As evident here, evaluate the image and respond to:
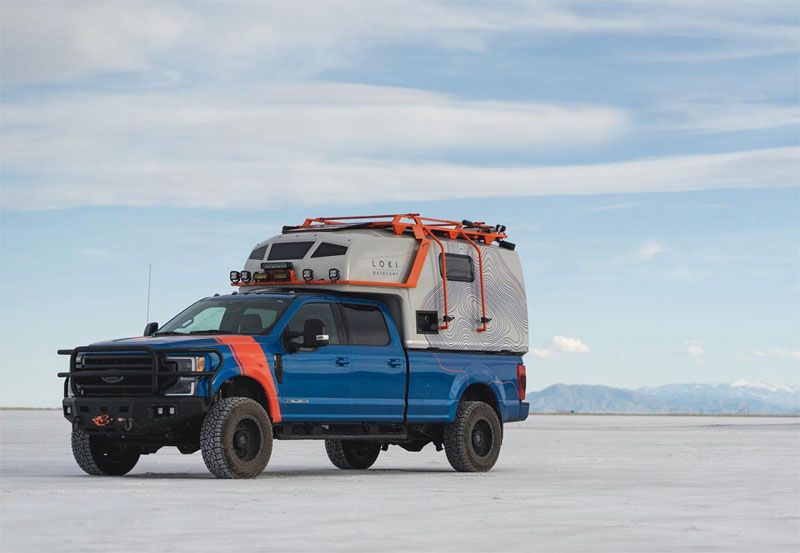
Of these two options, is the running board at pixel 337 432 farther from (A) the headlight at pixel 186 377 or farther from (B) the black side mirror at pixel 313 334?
(A) the headlight at pixel 186 377

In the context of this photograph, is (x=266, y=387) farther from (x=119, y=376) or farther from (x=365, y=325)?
(x=365, y=325)

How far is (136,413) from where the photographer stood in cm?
1608

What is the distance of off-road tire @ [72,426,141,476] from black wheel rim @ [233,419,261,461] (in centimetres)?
166

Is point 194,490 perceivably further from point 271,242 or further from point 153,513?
point 271,242

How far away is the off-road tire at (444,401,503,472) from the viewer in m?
19.2

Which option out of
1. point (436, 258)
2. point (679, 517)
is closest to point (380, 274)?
point (436, 258)

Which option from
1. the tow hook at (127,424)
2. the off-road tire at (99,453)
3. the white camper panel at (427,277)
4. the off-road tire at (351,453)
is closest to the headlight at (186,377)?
the tow hook at (127,424)

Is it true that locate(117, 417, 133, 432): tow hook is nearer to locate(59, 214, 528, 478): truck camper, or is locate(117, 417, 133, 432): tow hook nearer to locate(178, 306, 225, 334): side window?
locate(59, 214, 528, 478): truck camper

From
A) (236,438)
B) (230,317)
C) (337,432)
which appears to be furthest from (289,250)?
(236,438)

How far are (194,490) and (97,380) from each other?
3.27 meters

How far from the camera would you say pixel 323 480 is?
53.6 ft

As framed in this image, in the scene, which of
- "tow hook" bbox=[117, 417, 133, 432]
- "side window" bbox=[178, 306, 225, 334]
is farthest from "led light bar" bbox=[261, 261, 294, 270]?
"tow hook" bbox=[117, 417, 133, 432]

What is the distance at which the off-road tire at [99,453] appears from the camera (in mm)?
17016

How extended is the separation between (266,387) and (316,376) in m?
0.85
